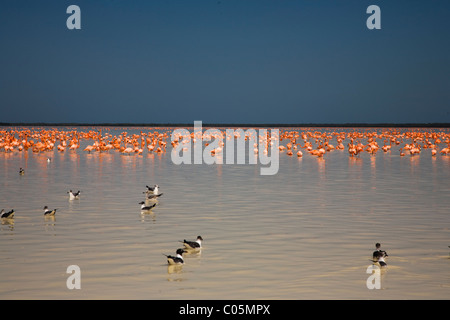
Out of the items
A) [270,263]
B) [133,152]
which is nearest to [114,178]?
[270,263]

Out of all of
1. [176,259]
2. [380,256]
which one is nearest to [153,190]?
[176,259]

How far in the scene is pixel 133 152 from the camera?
49.8 meters

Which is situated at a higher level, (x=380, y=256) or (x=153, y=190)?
A: (x=153, y=190)

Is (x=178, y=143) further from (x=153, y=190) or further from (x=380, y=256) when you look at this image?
(x=380, y=256)

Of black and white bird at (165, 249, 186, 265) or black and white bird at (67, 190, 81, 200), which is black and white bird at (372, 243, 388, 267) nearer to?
black and white bird at (165, 249, 186, 265)

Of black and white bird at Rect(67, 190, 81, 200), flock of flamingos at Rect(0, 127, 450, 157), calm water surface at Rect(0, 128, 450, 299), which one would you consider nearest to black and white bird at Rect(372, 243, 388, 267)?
calm water surface at Rect(0, 128, 450, 299)

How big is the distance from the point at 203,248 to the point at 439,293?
4.92m

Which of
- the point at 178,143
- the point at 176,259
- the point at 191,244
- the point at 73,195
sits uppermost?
the point at 178,143

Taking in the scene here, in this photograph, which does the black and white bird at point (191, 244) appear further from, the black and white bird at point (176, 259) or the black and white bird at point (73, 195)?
the black and white bird at point (73, 195)

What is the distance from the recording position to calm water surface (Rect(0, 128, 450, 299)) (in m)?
10.2

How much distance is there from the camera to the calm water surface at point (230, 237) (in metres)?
10.2

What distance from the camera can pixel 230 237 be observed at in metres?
14.1
